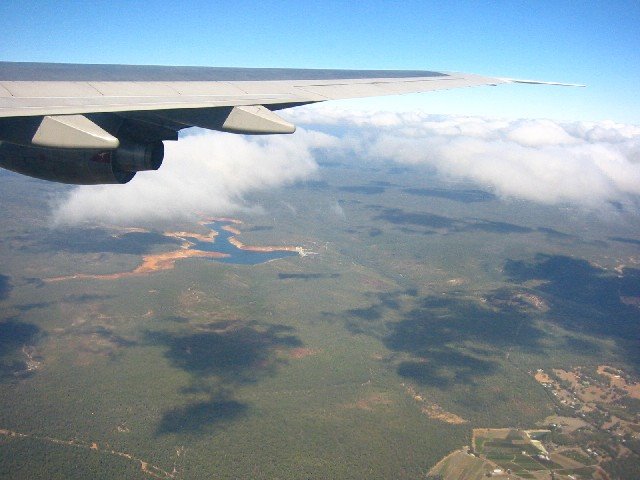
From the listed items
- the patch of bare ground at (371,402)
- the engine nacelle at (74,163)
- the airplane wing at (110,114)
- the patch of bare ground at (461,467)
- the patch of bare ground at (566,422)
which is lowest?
the patch of bare ground at (566,422)

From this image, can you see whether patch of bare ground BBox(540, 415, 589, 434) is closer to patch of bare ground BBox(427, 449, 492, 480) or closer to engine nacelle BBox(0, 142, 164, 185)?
patch of bare ground BBox(427, 449, 492, 480)

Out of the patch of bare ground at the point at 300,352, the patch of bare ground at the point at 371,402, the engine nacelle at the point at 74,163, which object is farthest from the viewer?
the patch of bare ground at the point at 300,352

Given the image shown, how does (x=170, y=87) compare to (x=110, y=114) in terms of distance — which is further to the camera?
(x=170, y=87)

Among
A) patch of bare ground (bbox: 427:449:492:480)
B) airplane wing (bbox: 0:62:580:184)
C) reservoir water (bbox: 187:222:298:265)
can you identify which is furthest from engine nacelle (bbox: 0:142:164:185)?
reservoir water (bbox: 187:222:298:265)

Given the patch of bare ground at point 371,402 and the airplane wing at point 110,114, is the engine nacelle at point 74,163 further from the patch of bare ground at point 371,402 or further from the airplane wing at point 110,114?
the patch of bare ground at point 371,402

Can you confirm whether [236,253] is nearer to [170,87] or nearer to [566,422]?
[566,422]

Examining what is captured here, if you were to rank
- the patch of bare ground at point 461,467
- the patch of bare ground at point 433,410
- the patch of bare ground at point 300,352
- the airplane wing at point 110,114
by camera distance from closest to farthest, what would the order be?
the airplane wing at point 110,114
the patch of bare ground at point 461,467
the patch of bare ground at point 433,410
the patch of bare ground at point 300,352

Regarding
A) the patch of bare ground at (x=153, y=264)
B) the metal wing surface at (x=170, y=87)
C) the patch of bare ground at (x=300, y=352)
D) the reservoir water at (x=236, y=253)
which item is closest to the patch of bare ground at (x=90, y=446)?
→ the patch of bare ground at (x=300, y=352)

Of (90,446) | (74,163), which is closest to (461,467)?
(90,446)
